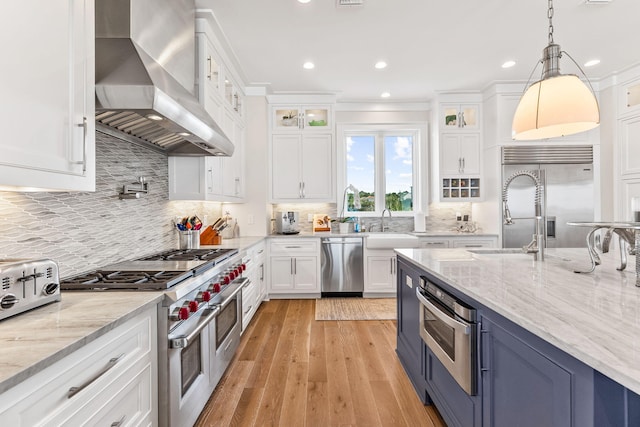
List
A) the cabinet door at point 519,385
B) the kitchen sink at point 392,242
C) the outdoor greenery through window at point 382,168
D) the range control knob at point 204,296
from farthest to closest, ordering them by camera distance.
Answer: the outdoor greenery through window at point 382,168, the kitchen sink at point 392,242, the range control knob at point 204,296, the cabinet door at point 519,385

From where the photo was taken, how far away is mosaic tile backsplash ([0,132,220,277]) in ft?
4.71

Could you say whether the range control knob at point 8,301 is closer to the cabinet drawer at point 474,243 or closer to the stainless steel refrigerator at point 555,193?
the cabinet drawer at point 474,243

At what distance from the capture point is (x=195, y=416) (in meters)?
1.75

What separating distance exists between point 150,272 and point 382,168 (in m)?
4.02

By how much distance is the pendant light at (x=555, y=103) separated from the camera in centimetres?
160

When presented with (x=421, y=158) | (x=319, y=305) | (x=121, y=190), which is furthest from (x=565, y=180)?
(x=121, y=190)

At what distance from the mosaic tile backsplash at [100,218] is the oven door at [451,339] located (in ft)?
6.32

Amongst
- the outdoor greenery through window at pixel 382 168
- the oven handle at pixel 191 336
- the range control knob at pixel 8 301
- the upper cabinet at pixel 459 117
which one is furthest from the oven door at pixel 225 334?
the upper cabinet at pixel 459 117

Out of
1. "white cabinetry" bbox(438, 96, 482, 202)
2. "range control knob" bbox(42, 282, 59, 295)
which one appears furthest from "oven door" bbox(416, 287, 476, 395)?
"white cabinetry" bbox(438, 96, 482, 202)

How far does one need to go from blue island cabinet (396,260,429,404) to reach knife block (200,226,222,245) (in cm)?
181

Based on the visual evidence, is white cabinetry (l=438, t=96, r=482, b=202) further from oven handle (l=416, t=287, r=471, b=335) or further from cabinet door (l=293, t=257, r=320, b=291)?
oven handle (l=416, t=287, r=471, b=335)

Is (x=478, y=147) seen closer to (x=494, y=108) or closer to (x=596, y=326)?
(x=494, y=108)

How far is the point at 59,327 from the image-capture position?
0.99m

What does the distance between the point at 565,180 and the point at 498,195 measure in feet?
2.74
